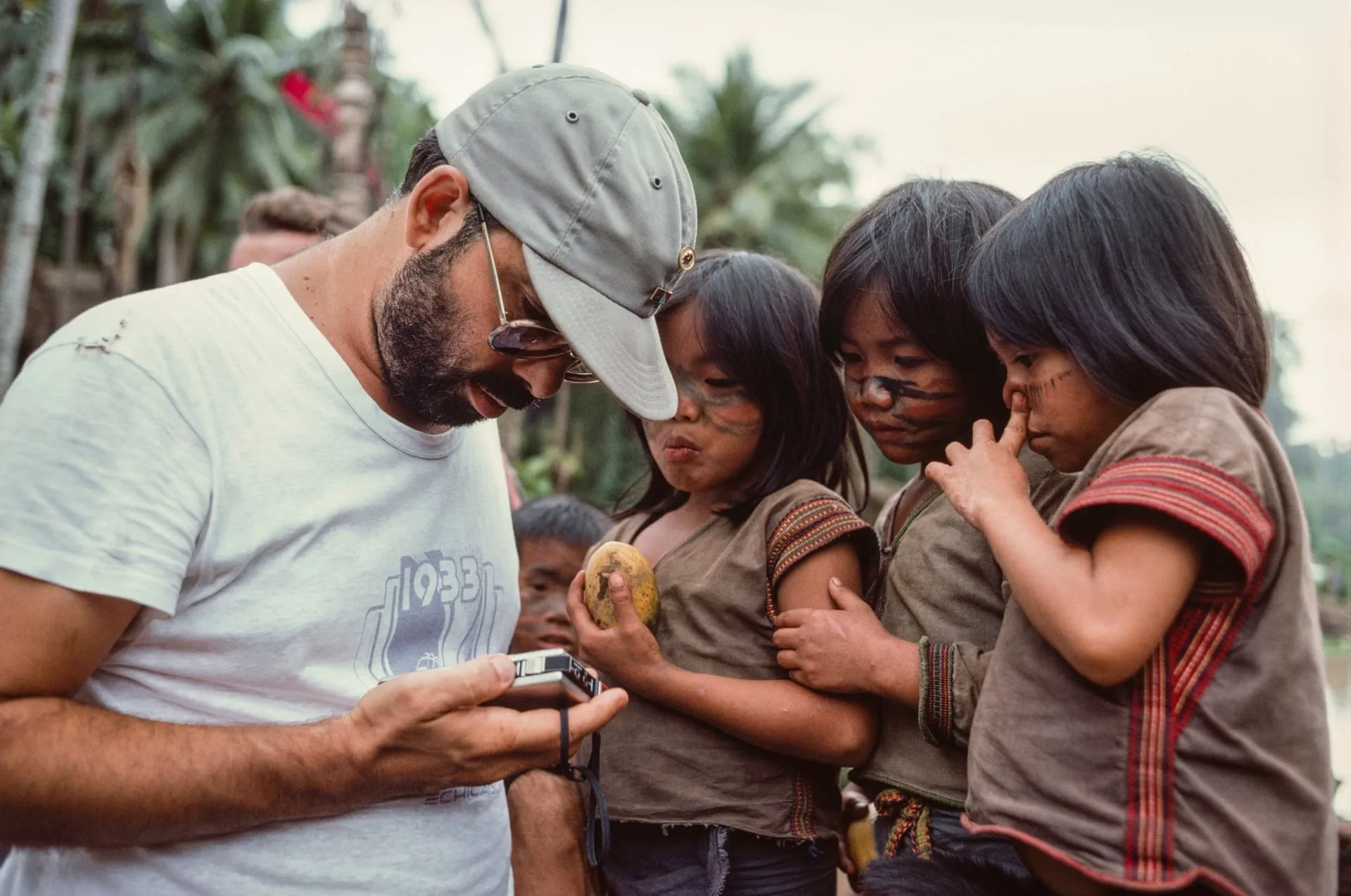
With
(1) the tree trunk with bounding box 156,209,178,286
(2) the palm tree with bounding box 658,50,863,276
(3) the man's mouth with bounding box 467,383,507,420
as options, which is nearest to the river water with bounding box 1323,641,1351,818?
(3) the man's mouth with bounding box 467,383,507,420

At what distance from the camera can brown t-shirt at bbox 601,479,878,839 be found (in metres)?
2.63

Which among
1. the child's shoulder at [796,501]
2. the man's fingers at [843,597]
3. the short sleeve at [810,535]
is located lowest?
the man's fingers at [843,597]

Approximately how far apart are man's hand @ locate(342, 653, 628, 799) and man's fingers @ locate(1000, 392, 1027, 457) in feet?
3.26

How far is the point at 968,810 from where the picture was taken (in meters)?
2.03

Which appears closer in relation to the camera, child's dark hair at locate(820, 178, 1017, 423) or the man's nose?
A: the man's nose

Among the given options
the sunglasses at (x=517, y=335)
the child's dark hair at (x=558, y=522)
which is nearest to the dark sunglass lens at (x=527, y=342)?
the sunglasses at (x=517, y=335)

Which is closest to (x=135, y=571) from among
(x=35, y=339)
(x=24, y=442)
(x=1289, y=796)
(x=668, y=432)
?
(x=24, y=442)

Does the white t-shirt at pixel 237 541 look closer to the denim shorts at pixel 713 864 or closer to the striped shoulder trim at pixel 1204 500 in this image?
the denim shorts at pixel 713 864

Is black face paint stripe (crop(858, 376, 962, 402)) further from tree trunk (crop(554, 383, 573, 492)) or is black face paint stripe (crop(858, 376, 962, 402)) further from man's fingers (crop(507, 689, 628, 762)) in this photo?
tree trunk (crop(554, 383, 573, 492))

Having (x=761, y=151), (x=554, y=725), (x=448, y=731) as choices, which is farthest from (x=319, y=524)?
(x=761, y=151)

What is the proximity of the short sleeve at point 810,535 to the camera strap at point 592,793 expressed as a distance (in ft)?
1.81

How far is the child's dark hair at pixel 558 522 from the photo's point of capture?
394 cm

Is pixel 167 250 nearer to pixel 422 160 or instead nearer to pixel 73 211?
pixel 73 211

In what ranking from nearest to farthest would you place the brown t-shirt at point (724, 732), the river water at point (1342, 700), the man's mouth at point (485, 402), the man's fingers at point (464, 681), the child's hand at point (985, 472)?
the man's fingers at point (464, 681) → the child's hand at point (985, 472) → the man's mouth at point (485, 402) → the brown t-shirt at point (724, 732) → the river water at point (1342, 700)
